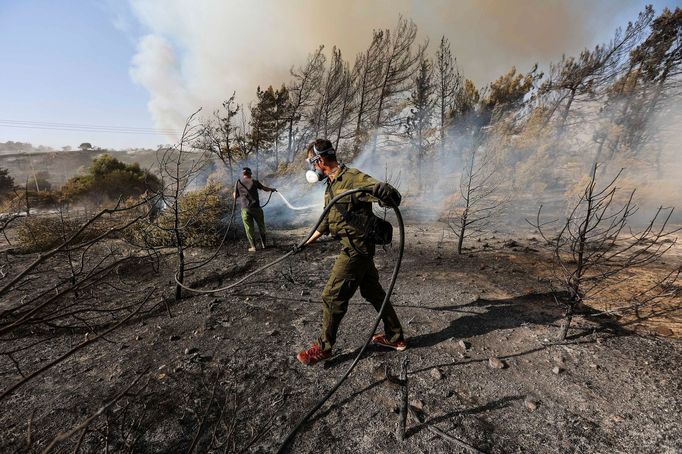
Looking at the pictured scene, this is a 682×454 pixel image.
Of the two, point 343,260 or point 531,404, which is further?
point 343,260

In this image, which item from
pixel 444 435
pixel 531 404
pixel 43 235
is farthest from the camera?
pixel 43 235

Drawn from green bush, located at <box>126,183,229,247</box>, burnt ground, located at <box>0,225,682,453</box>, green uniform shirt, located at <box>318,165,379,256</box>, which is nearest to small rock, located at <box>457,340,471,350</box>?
burnt ground, located at <box>0,225,682,453</box>

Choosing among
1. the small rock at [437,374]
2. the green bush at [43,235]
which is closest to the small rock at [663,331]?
the small rock at [437,374]

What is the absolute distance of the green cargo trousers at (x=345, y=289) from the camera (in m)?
3.04

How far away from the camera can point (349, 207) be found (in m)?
2.97

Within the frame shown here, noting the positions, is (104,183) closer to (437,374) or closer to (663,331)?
(437,374)

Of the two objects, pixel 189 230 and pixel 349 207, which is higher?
pixel 349 207

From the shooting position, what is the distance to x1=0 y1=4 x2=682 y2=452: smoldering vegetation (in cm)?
255

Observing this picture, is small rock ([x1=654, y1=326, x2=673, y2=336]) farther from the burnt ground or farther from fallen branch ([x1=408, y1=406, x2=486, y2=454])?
fallen branch ([x1=408, y1=406, x2=486, y2=454])

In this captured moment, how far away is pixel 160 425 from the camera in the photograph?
2.49 m

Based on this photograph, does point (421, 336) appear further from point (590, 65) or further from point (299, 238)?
point (590, 65)

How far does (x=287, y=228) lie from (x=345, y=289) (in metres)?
7.84

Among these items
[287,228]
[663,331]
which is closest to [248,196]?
[287,228]

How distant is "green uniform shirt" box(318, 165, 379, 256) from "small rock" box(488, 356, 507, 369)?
158 centimetres
